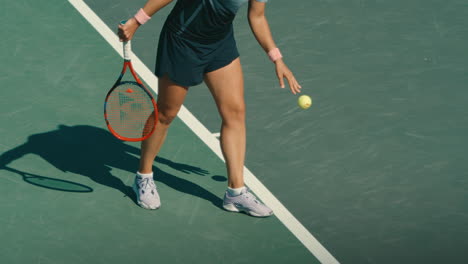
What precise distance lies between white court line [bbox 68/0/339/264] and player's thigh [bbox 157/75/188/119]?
1144 mm

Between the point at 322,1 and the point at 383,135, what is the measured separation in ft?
10.4

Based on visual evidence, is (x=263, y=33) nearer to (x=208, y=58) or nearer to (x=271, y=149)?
(x=208, y=58)

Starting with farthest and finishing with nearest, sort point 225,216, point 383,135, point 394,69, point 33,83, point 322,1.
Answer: point 322,1
point 394,69
point 33,83
point 383,135
point 225,216

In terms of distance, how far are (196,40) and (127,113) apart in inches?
40.6

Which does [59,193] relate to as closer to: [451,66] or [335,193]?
[335,193]

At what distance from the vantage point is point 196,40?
6.07 m

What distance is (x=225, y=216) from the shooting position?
6734 mm

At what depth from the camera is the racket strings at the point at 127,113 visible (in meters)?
6.75

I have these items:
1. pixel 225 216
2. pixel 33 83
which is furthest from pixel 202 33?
pixel 33 83

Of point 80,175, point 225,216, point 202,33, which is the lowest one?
point 225,216

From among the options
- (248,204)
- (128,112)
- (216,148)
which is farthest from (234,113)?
(216,148)

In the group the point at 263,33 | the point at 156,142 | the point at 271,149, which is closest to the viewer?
the point at 263,33

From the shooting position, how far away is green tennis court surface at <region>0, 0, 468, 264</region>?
641cm

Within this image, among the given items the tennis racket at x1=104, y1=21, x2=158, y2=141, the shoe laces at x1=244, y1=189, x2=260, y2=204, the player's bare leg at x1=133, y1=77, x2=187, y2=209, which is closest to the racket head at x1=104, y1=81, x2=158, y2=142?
the tennis racket at x1=104, y1=21, x2=158, y2=141
